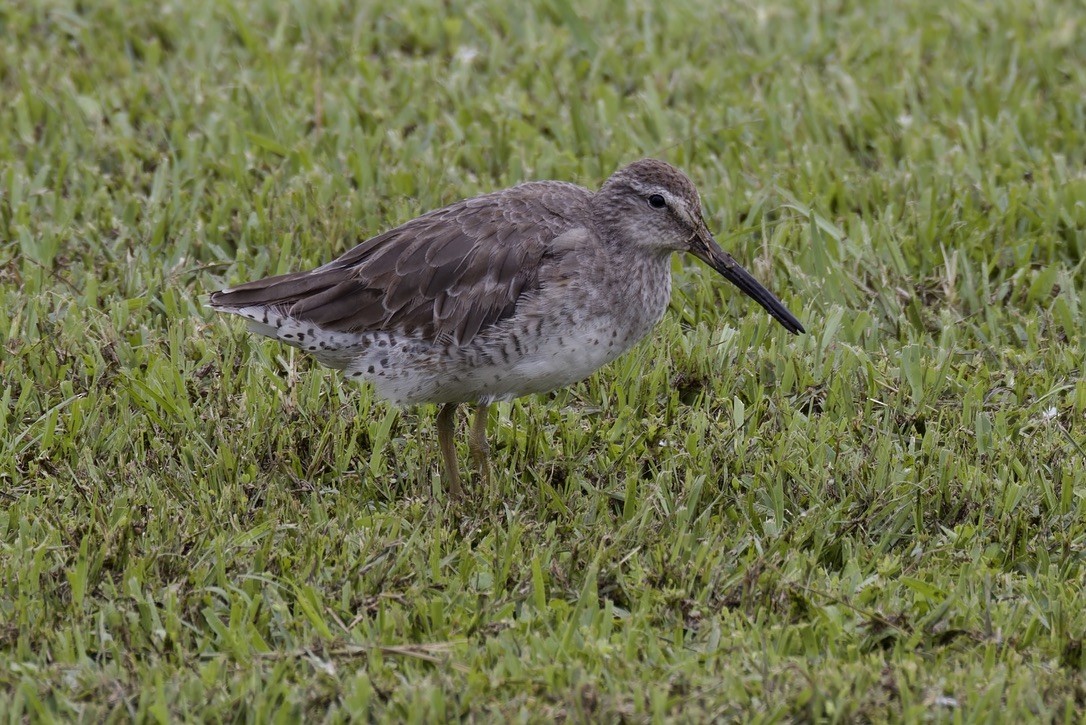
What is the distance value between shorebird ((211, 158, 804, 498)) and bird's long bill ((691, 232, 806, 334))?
0.01 m

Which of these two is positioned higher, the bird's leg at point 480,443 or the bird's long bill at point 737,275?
the bird's long bill at point 737,275

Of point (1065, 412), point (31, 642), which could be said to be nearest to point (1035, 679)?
point (1065, 412)

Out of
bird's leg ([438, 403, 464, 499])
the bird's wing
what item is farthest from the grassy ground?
the bird's wing

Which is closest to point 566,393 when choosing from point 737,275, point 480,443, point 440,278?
point 480,443

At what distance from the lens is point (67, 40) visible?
1008 centimetres

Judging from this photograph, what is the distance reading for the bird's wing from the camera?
5.95m

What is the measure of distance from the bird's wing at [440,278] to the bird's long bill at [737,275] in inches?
20.4

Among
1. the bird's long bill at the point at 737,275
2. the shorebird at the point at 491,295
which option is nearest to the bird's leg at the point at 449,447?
the shorebird at the point at 491,295

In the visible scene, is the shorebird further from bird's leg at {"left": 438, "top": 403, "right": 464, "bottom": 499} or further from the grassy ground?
the grassy ground

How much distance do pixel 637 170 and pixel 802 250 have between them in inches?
73.5

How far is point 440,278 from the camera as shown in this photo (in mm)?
6027

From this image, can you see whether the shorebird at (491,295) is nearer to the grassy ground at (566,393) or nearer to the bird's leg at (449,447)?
the bird's leg at (449,447)

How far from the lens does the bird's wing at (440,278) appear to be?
5949mm

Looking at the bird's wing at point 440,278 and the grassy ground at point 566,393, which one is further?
the bird's wing at point 440,278
